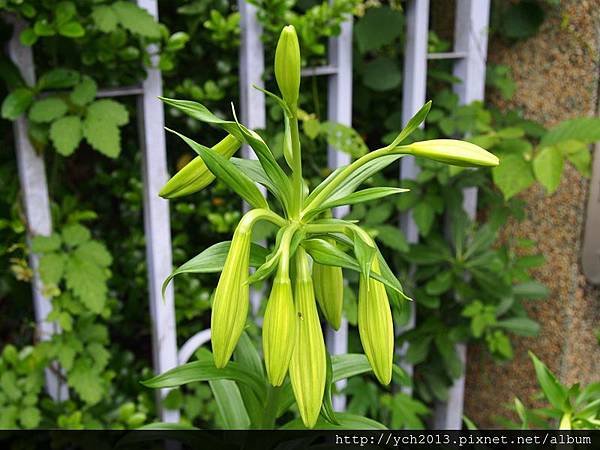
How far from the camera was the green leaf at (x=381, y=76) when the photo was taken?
57.2 inches

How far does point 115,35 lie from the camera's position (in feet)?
3.52

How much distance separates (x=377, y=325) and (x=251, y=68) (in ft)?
2.66

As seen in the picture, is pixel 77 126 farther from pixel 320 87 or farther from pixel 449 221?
pixel 449 221

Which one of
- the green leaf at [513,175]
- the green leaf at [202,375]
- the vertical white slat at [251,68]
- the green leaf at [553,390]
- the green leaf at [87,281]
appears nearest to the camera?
the green leaf at [202,375]

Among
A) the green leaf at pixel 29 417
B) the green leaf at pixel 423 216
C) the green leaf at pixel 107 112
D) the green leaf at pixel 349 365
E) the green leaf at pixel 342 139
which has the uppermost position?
the green leaf at pixel 107 112

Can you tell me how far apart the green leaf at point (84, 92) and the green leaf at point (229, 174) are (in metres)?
0.62

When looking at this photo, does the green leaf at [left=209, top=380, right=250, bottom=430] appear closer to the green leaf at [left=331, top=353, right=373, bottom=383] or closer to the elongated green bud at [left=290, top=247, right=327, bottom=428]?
the green leaf at [left=331, top=353, right=373, bottom=383]

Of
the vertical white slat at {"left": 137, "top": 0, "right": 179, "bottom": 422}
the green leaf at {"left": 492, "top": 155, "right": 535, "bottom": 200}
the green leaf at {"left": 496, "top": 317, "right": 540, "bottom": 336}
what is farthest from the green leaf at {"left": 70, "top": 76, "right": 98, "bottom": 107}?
the green leaf at {"left": 496, "top": 317, "right": 540, "bottom": 336}

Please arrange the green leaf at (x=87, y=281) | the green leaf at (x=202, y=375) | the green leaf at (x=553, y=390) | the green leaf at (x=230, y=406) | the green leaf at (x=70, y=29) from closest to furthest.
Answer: the green leaf at (x=202, y=375) < the green leaf at (x=230, y=406) < the green leaf at (x=553, y=390) < the green leaf at (x=70, y=29) < the green leaf at (x=87, y=281)

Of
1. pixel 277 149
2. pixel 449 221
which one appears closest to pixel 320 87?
pixel 277 149

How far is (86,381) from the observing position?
116 cm

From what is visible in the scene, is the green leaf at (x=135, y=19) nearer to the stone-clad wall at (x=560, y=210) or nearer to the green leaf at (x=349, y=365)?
the green leaf at (x=349, y=365)

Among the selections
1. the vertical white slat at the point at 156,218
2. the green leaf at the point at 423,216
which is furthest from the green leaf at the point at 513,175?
the vertical white slat at the point at 156,218

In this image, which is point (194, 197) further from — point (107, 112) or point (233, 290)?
point (233, 290)
